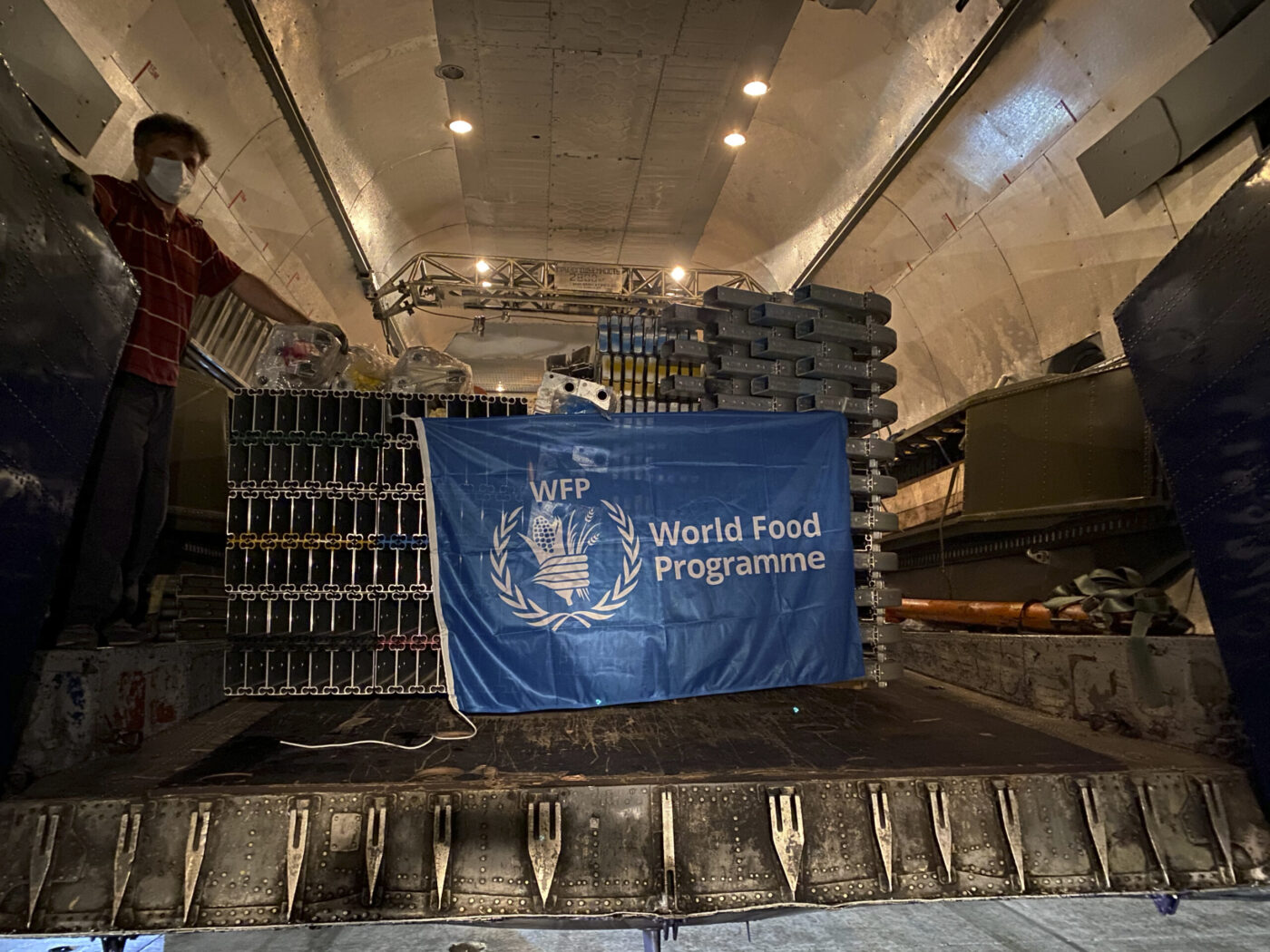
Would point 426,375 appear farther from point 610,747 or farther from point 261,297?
point 610,747

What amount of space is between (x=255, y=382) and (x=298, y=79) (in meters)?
3.31

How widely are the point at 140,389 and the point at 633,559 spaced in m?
2.83

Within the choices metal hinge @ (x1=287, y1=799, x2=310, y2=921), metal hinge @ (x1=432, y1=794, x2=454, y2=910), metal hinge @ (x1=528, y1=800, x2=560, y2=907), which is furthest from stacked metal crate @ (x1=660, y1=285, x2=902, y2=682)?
metal hinge @ (x1=287, y1=799, x2=310, y2=921)

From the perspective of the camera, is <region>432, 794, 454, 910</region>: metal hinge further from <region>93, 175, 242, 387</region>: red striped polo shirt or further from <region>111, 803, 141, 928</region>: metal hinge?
<region>93, 175, 242, 387</region>: red striped polo shirt

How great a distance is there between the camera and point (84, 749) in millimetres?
3059

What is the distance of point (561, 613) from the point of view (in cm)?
422

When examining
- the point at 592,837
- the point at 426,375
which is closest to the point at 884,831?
the point at 592,837

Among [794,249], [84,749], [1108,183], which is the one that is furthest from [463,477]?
[794,249]

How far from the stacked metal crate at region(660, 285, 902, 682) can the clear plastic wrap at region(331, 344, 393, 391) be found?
209 cm

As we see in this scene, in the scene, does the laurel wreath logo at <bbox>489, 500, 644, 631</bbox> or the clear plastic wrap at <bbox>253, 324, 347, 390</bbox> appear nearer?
the laurel wreath logo at <bbox>489, 500, 644, 631</bbox>

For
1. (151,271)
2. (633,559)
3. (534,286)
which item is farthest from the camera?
(534,286)

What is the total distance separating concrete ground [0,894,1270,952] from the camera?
13.8ft

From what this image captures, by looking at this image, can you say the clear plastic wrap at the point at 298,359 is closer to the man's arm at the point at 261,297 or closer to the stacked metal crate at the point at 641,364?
the man's arm at the point at 261,297

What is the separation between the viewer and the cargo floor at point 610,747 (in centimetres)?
282
